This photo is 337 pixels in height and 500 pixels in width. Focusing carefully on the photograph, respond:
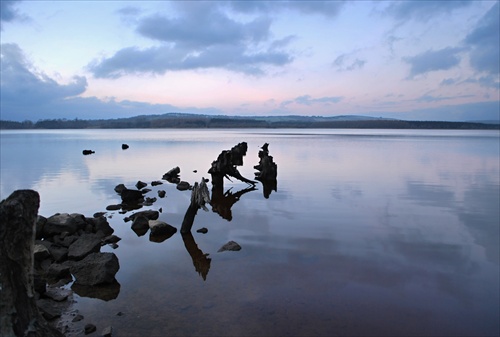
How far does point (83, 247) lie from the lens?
42.3ft

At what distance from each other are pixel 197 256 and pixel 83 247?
402 centimetres

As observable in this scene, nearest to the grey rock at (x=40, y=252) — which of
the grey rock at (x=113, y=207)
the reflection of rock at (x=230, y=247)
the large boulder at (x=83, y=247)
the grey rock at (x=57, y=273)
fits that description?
the large boulder at (x=83, y=247)

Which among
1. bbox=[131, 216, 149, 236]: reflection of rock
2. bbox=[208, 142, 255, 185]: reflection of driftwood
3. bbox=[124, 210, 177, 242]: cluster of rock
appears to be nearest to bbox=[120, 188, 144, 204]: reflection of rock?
bbox=[124, 210, 177, 242]: cluster of rock

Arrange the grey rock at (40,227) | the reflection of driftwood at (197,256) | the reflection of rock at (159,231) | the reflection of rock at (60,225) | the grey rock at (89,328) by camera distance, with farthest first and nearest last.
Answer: the reflection of rock at (159,231) → the reflection of rock at (60,225) → the grey rock at (40,227) → the reflection of driftwood at (197,256) → the grey rock at (89,328)

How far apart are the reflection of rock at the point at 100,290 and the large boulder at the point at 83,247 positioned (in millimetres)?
1883

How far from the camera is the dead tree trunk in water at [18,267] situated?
5426mm

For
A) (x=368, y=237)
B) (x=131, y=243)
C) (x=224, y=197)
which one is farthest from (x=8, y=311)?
(x=224, y=197)

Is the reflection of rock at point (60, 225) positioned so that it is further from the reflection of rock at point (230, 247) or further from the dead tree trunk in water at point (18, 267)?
the dead tree trunk in water at point (18, 267)

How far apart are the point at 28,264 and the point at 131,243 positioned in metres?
9.80

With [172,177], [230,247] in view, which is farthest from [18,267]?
[172,177]

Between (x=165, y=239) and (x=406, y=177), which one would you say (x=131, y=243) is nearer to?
(x=165, y=239)

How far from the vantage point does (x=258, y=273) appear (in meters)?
11.9

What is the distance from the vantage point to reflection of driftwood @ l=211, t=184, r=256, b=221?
2158 cm

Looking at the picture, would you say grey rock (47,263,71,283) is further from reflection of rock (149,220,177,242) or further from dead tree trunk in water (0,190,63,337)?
dead tree trunk in water (0,190,63,337)
